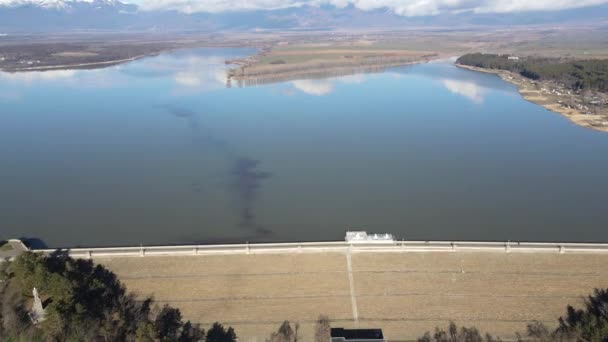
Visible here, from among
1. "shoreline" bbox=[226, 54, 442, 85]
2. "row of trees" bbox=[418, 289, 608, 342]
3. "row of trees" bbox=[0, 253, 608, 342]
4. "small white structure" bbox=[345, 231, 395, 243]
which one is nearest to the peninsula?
"shoreline" bbox=[226, 54, 442, 85]

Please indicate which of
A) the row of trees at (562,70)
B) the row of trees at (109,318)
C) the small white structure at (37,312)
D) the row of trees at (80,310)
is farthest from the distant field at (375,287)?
the row of trees at (562,70)

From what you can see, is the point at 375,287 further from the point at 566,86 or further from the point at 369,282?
the point at 566,86

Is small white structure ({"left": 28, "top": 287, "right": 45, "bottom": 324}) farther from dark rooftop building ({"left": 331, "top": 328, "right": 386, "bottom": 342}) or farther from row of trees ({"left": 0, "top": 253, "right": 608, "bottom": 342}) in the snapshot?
dark rooftop building ({"left": 331, "top": 328, "right": 386, "bottom": 342})

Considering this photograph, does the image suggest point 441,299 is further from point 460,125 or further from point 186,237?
point 460,125

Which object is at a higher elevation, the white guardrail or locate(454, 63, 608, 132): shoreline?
locate(454, 63, 608, 132): shoreline

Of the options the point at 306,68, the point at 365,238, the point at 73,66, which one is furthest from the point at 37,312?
the point at 73,66
